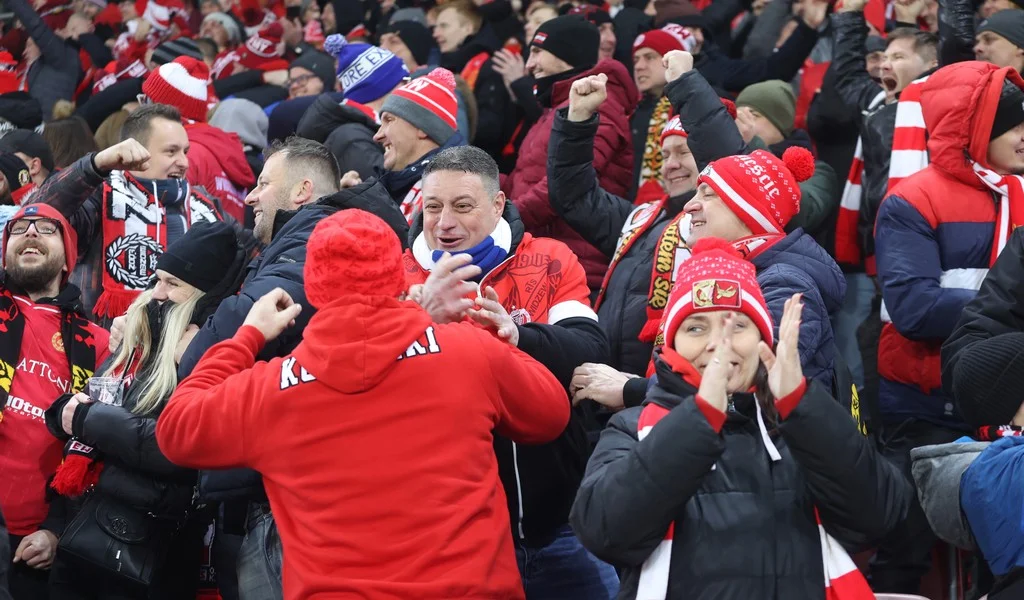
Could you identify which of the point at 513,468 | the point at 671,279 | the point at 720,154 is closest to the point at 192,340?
the point at 513,468

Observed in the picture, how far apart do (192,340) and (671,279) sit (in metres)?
1.77

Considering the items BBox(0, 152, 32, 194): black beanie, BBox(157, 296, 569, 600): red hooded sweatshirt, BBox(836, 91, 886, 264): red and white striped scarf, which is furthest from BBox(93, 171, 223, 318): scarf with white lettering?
BBox(836, 91, 886, 264): red and white striped scarf

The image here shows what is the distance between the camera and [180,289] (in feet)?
16.5

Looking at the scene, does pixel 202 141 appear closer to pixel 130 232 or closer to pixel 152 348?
pixel 130 232

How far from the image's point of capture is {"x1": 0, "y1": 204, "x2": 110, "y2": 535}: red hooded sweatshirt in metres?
5.14

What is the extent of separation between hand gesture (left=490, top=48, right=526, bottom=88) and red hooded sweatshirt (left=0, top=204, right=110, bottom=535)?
4.06 metres

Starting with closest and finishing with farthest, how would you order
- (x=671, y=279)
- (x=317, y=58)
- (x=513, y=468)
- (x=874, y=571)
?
(x=513, y=468), (x=671, y=279), (x=874, y=571), (x=317, y=58)

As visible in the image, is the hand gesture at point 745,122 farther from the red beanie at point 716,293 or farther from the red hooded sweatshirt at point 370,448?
the red hooded sweatshirt at point 370,448

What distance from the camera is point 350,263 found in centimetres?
351

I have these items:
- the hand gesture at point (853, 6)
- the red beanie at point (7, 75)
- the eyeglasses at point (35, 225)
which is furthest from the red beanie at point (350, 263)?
the red beanie at point (7, 75)

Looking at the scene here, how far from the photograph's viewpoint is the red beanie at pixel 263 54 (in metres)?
10.8

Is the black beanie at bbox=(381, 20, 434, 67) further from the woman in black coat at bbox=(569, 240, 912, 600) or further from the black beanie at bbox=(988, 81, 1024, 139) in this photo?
the woman in black coat at bbox=(569, 240, 912, 600)

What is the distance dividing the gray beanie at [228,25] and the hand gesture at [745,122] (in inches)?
266

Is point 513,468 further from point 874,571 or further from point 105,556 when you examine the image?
point 874,571
